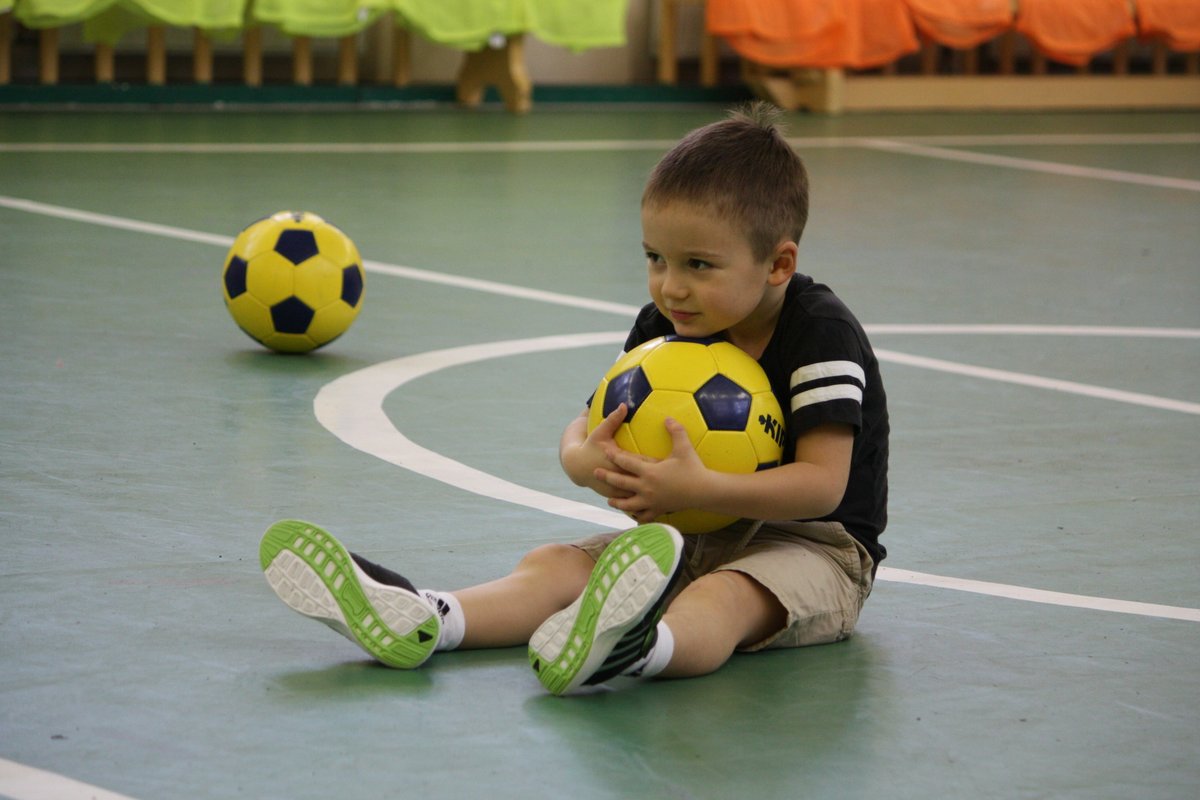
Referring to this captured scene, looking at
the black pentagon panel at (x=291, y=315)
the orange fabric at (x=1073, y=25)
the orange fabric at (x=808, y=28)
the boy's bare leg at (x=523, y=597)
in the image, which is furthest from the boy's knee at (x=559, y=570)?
the orange fabric at (x=1073, y=25)

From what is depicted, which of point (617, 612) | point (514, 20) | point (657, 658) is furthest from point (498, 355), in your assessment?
point (514, 20)

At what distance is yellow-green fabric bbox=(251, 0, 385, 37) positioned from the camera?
11.3 m

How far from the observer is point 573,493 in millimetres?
3549

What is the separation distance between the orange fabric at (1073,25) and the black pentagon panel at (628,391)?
11488 millimetres

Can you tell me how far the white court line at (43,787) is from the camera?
2.01m

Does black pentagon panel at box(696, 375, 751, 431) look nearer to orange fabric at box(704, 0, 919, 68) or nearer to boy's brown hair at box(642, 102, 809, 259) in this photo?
boy's brown hair at box(642, 102, 809, 259)

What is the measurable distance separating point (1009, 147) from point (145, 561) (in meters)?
9.07

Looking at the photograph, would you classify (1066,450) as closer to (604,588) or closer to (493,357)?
(493,357)

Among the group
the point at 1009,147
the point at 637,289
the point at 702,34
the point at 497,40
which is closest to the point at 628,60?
the point at 702,34

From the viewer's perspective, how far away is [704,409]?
8.78ft

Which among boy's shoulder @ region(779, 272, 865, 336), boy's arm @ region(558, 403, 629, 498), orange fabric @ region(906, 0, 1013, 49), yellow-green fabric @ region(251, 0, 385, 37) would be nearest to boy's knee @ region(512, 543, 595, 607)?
boy's arm @ region(558, 403, 629, 498)

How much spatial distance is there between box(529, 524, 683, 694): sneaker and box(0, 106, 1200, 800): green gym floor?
0.19ft

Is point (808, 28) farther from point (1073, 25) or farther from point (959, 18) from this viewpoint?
point (1073, 25)

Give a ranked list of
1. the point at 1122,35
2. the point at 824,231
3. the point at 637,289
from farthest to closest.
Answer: the point at 1122,35, the point at 824,231, the point at 637,289
